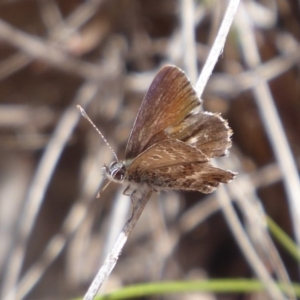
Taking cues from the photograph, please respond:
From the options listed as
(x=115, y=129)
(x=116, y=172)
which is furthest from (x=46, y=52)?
(x=116, y=172)

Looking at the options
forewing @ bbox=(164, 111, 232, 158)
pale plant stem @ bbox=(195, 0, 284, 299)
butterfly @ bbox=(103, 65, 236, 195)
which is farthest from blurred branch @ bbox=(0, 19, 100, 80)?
forewing @ bbox=(164, 111, 232, 158)

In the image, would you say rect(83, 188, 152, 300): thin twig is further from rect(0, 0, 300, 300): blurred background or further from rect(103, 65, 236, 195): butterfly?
rect(0, 0, 300, 300): blurred background

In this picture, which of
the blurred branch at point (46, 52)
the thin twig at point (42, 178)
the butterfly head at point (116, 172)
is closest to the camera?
the butterfly head at point (116, 172)

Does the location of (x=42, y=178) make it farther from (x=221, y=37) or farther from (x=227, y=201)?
(x=221, y=37)

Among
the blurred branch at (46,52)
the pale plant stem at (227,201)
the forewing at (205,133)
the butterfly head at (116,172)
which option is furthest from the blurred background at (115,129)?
the forewing at (205,133)

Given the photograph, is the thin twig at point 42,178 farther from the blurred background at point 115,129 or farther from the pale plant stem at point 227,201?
the pale plant stem at point 227,201

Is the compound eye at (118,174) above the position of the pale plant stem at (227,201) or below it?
above

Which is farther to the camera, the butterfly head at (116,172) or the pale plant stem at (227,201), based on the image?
the butterfly head at (116,172)
